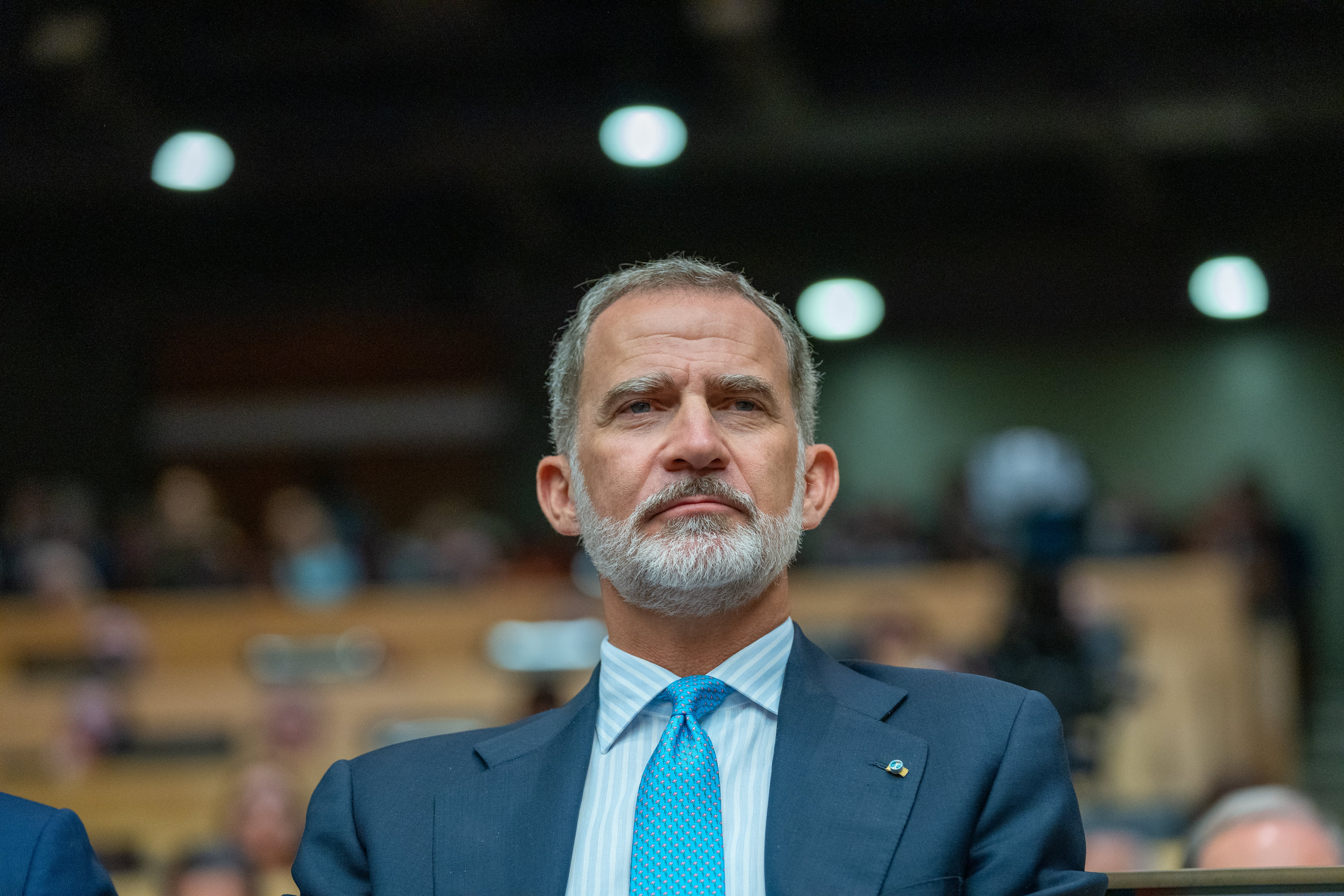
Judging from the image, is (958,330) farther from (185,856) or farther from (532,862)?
(532,862)

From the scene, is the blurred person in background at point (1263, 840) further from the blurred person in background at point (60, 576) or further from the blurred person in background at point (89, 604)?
the blurred person in background at point (60, 576)

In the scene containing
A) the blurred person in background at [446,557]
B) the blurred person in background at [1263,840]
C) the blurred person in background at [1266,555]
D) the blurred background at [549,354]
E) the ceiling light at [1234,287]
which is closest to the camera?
the blurred person in background at [1263,840]

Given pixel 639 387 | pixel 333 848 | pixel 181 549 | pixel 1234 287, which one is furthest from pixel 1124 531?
pixel 333 848

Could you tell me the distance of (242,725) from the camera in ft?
20.6

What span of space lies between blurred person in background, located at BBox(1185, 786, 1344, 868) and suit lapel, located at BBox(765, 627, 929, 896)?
0.94 metres

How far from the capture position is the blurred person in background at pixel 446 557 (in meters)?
7.31

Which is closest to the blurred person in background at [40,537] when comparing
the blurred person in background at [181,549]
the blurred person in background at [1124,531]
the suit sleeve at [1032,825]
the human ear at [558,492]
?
the blurred person in background at [181,549]

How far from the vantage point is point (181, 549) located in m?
7.39

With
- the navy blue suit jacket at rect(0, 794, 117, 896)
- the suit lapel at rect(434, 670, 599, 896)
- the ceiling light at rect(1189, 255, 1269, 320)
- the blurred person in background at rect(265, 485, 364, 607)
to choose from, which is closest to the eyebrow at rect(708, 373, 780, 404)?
the suit lapel at rect(434, 670, 599, 896)

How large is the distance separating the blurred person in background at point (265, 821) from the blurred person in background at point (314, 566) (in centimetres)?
271

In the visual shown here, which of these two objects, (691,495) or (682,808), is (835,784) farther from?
(691,495)

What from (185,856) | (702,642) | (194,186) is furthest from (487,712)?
(702,642)

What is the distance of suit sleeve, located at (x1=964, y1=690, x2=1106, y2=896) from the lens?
124cm

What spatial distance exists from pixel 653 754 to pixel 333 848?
1.05ft
